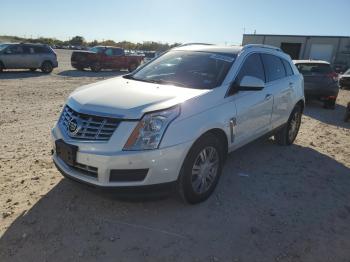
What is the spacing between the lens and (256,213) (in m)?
3.97

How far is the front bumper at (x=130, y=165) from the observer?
331cm

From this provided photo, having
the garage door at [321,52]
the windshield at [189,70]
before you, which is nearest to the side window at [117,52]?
the windshield at [189,70]

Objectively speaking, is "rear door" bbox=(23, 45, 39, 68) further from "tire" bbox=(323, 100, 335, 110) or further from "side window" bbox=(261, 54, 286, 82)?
"side window" bbox=(261, 54, 286, 82)

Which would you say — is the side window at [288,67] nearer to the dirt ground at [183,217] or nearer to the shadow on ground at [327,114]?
the dirt ground at [183,217]

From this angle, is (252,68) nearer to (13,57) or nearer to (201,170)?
(201,170)

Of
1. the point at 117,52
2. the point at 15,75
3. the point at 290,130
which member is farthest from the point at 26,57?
the point at 290,130

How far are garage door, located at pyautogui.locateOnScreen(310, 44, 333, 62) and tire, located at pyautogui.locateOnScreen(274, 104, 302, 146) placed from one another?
41.7m

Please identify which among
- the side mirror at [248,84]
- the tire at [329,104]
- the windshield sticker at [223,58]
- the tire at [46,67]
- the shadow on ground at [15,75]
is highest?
the windshield sticker at [223,58]

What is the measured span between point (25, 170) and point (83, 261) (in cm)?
223

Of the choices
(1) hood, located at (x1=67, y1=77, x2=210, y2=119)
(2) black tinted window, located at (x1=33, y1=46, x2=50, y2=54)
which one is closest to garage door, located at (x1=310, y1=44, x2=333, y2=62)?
(2) black tinted window, located at (x1=33, y1=46, x2=50, y2=54)

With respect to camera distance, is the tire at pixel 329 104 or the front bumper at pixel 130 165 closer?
the front bumper at pixel 130 165

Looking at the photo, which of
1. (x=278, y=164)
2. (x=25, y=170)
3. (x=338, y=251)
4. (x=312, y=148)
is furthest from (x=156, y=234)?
(x=312, y=148)

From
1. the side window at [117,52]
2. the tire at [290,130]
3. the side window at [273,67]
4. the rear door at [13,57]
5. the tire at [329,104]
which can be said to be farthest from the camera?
the side window at [117,52]

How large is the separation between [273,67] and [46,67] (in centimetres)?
1683
